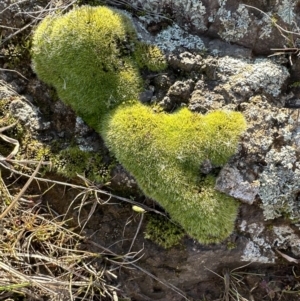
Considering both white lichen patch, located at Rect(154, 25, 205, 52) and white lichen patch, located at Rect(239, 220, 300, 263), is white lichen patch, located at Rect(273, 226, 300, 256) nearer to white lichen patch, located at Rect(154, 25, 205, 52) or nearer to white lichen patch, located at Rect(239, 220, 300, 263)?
white lichen patch, located at Rect(239, 220, 300, 263)

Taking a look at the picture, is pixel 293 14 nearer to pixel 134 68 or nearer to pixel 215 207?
pixel 134 68

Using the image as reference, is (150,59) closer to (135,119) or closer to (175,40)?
(175,40)

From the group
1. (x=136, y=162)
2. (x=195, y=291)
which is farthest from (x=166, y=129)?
(x=195, y=291)

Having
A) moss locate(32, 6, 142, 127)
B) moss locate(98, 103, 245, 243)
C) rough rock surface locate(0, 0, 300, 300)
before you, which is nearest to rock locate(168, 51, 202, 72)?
rough rock surface locate(0, 0, 300, 300)

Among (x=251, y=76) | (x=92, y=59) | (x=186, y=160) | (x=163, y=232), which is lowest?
(x=163, y=232)

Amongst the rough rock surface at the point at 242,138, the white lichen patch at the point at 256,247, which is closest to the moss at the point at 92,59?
the rough rock surface at the point at 242,138

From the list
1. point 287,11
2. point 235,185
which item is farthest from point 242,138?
point 287,11
